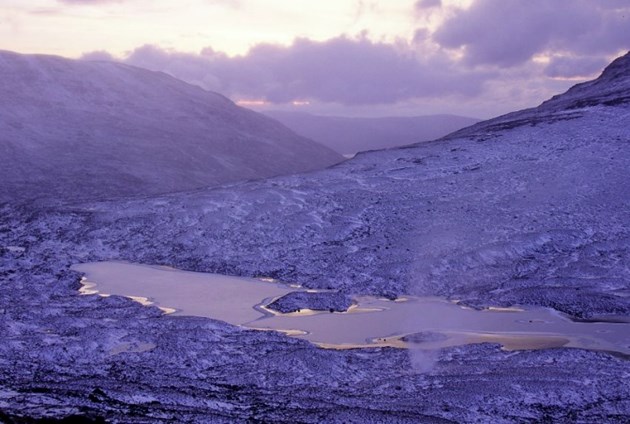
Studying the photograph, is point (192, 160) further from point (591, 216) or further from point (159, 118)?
point (591, 216)

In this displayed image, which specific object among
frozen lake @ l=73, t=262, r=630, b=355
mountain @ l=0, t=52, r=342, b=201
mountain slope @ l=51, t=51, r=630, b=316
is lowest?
frozen lake @ l=73, t=262, r=630, b=355

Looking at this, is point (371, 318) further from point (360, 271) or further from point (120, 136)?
point (120, 136)

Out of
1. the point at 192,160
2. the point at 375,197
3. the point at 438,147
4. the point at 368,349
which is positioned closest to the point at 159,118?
the point at 192,160

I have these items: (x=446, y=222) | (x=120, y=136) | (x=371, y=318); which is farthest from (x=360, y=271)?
(x=120, y=136)

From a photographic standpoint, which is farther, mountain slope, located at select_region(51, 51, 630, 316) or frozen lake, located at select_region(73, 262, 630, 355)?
mountain slope, located at select_region(51, 51, 630, 316)

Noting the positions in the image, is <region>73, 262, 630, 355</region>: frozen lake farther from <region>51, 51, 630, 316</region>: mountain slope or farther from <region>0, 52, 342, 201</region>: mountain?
<region>0, 52, 342, 201</region>: mountain

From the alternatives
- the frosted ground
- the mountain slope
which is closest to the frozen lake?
the frosted ground

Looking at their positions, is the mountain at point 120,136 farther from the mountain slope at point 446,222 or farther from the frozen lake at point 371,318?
the frozen lake at point 371,318
